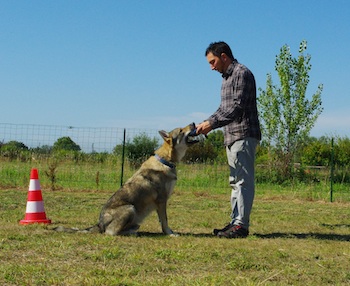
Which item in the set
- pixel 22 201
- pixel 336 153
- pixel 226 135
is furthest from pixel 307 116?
pixel 226 135

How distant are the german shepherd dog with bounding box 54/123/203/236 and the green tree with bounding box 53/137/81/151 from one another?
9.59 meters

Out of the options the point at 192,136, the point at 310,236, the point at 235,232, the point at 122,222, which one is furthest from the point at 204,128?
the point at 310,236

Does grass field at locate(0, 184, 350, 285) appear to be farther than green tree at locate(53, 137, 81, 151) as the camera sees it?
Answer: No

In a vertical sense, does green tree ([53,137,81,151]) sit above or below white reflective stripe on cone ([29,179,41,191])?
above

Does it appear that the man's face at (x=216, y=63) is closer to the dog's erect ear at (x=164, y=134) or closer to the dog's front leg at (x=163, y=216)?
the dog's erect ear at (x=164, y=134)

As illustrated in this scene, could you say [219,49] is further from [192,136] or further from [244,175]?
[244,175]

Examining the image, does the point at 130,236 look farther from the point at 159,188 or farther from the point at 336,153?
the point at 336,153

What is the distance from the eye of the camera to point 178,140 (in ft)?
21.7

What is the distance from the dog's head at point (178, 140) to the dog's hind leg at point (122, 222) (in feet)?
3.12

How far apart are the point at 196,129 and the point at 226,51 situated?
1.13m

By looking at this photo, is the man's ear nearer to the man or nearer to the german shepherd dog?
the man

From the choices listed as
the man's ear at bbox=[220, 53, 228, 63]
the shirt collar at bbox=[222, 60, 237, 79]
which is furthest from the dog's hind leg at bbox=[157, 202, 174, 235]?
the man's ear at bbox=[220, 53, 228, 63]

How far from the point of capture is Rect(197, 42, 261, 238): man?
629 centimetres

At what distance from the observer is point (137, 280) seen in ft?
13.2
